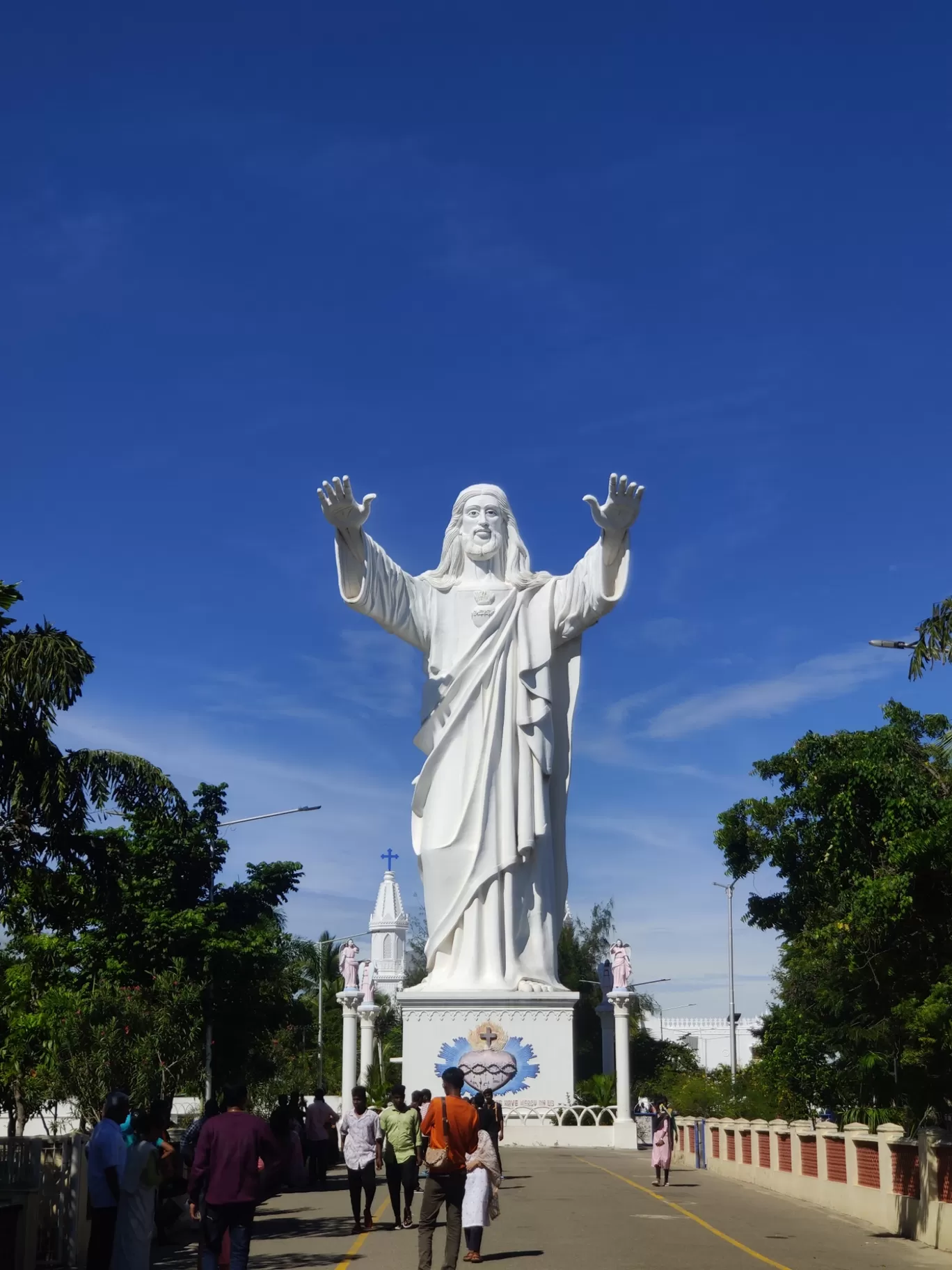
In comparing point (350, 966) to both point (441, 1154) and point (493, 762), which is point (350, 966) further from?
point (441, 1154)

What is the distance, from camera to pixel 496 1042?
31828 mm

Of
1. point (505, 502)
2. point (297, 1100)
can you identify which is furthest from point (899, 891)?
point (505, 502)

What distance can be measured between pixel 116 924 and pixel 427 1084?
8525 millimetres

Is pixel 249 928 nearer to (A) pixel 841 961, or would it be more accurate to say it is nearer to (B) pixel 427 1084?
(B) pixel 427 1084

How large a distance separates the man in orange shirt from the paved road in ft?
2.83

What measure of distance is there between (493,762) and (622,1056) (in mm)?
7214

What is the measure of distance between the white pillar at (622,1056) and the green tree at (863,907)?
3.13 meters

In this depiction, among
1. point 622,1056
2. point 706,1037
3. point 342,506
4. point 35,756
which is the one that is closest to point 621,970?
point 622,1056

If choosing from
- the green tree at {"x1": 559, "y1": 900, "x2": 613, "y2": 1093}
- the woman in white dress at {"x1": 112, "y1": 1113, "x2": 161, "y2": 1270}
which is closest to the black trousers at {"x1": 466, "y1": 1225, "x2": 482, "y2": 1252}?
the woman in white dress at {"x1": 112, "y1": 1113, "x2": 161, "y2": 1270}

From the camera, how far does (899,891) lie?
14.5m

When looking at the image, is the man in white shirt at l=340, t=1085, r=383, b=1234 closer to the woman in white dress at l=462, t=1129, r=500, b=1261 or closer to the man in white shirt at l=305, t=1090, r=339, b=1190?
the woman in white dress at l=462, t=1129, r=500, b=1261

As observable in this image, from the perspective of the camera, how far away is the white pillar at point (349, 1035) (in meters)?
35.3

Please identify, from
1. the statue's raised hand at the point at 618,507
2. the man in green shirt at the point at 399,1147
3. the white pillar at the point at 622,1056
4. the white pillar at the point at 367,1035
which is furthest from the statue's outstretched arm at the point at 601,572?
the man in green shirt at the point at 399,1147

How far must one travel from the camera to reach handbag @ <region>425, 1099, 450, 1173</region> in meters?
10.3
